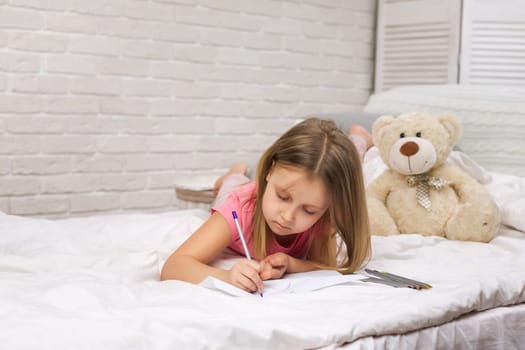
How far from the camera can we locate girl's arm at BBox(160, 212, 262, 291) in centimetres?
121

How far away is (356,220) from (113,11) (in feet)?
5.62

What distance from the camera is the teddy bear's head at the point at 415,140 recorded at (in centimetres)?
182

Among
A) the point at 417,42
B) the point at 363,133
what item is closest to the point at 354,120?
the point at 363,133

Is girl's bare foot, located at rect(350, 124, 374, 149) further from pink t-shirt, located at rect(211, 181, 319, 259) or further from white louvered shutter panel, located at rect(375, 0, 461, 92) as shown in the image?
white louvered shutter panel, located at rect(375, 0, 461, 92)

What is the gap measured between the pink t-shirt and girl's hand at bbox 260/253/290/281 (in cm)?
8

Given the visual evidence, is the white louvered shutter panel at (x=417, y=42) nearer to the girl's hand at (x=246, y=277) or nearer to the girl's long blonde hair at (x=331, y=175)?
the girl's long blonde hair at (x=331, y=175)

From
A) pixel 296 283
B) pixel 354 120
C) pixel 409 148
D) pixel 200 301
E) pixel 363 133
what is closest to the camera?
pixel 200 301

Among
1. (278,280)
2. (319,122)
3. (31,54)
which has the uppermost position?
(31,54)

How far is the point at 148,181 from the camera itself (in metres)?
2.88

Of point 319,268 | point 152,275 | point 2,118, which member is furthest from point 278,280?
point 2,118

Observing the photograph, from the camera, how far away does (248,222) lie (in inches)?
56.1

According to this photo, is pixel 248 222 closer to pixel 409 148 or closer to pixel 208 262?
pixel 208 262

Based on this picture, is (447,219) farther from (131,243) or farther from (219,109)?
(219,109)

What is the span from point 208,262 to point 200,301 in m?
0.30
